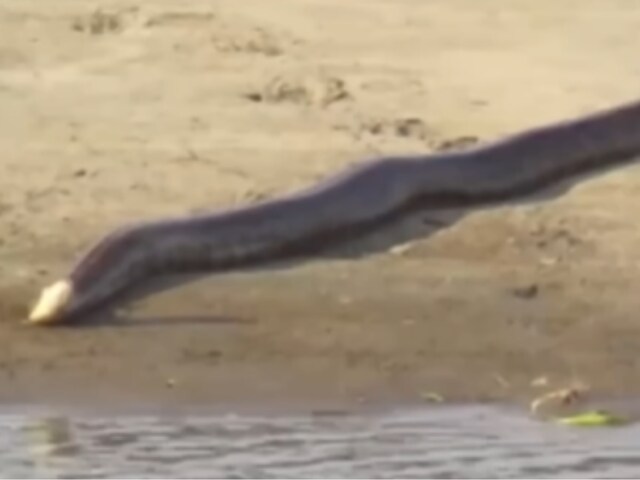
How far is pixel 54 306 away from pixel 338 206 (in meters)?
1.37

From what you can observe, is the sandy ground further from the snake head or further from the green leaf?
the green leaf

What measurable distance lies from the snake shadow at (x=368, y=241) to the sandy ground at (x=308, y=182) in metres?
0.03

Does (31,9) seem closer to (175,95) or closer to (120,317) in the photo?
(175,95)

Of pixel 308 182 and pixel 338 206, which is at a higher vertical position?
pixel 308 182

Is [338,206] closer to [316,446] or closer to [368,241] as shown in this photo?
[368,241]

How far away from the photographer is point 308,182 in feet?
33.2

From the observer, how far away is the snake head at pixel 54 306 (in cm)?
869

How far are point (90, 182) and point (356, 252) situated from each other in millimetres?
1051

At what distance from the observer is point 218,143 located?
1046cm

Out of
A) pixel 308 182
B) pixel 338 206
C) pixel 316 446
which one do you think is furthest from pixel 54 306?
pixel 308 182

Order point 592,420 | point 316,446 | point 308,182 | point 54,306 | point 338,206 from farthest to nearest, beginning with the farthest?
point 308,182 → point 338,206 → point 54,306 → point 592,420 → point 316,446

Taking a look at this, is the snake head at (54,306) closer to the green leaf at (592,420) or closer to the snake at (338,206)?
the snake at (338,206)

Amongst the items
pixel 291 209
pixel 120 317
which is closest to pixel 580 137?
pixel 291 209

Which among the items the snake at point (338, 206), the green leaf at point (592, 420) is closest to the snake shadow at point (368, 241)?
the snake at point (338, 206)
